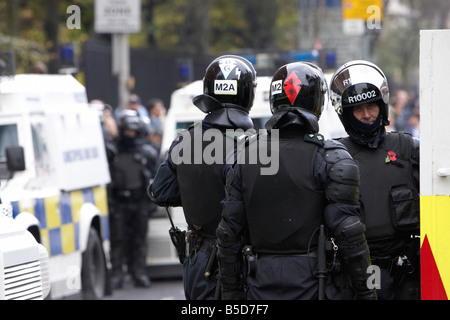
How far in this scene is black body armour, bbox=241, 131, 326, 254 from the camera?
512 centimetres

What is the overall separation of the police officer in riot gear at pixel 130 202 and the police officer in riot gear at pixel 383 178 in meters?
7.09

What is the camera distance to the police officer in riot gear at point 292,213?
Answer: 5.08 meters

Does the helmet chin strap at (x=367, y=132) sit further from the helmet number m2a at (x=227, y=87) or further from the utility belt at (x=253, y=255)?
the utility belt at (x=253, y=255)

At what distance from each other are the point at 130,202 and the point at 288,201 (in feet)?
26.3

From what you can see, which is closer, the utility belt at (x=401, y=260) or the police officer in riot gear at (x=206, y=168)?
the utility belt at (x=401, y=260)

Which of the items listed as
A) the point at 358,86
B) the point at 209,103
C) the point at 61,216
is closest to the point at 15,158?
the point at 61,216

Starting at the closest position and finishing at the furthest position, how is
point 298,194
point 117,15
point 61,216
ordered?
1. point 298,194
2. point 61,216
3. point 117,15

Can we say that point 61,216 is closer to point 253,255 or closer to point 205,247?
point 205,247

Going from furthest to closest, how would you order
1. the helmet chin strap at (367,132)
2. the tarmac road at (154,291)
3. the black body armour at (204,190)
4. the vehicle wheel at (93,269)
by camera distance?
1. the tarmac road at (154,291)
2. the vehicle wheel at (93,269)
3. the helmet chin strap at (367,132)
4. the black body armour at (204,190)

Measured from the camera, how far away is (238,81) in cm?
609

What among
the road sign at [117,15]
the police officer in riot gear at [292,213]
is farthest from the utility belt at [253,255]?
the road sign at [117,15]

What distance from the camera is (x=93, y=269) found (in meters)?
11.4
